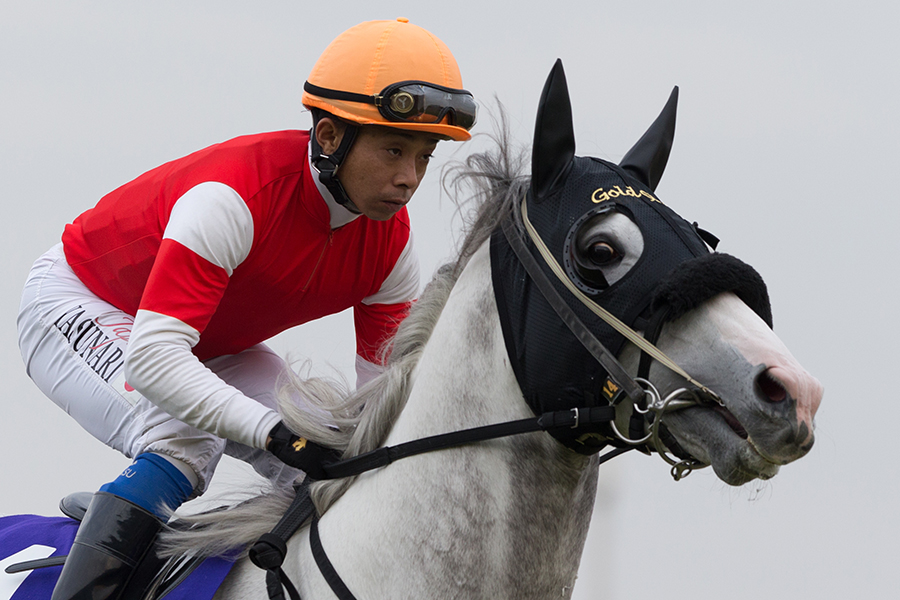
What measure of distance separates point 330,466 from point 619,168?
3.12 feet

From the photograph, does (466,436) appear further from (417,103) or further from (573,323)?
(417,103)

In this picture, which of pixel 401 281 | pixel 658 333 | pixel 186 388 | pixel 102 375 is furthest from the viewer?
A: pixel 401 281

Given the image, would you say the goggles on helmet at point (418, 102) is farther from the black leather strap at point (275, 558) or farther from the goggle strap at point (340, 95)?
the black leather strap at point (275, 558)

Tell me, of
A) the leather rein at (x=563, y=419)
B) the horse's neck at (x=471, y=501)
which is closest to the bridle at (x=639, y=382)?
the leather rein at (x=563, y=419)

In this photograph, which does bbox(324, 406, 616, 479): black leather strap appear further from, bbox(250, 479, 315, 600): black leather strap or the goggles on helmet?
the goggles on helmet

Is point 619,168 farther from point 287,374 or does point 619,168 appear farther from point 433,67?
point 287,374

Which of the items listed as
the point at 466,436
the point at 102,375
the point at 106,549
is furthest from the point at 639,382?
the point at 102,375

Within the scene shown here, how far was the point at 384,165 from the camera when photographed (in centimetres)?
228

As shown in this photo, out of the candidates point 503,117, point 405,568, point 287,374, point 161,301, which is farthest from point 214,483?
point 503,117

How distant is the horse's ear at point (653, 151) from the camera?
1.97 meters

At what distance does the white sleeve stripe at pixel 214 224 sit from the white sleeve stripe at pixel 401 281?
0.61 metres

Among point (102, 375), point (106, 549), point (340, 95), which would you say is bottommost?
point (106, 549)

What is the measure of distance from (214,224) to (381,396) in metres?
0.61

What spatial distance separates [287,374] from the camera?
2.34m
